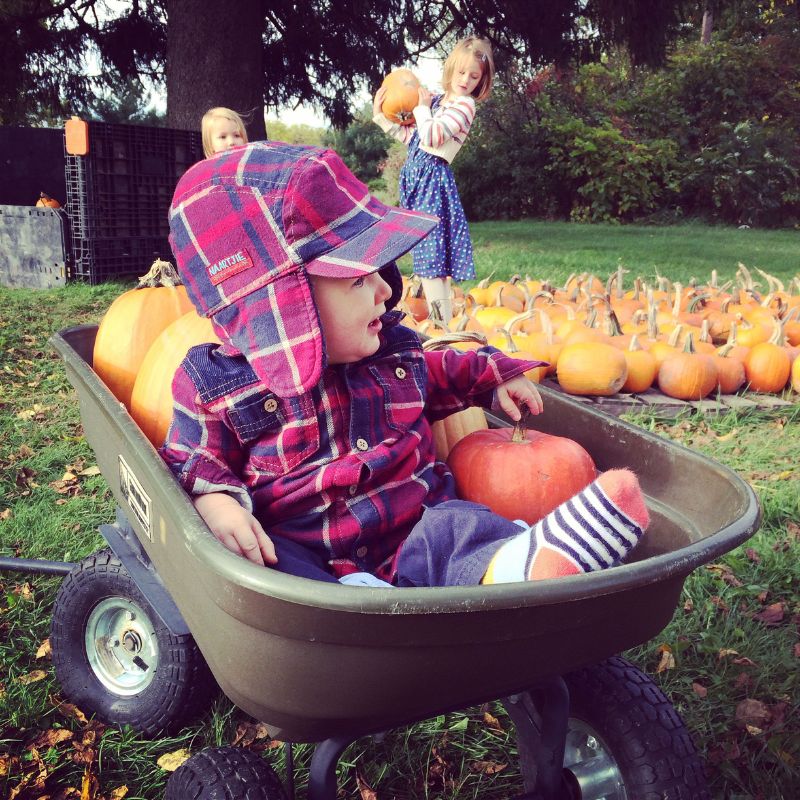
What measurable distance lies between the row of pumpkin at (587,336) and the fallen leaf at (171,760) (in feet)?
2.66

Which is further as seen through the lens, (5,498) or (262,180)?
(5,498)

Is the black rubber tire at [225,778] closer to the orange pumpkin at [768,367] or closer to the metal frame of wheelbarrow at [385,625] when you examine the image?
the metal frame of wheelbarrow at [385,625]

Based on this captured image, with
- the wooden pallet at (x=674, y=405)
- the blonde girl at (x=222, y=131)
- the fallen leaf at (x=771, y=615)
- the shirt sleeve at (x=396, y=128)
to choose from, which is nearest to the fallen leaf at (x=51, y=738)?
the fallen leaf at (x=771, y=615)

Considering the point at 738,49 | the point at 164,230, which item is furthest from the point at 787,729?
the point at 738,49

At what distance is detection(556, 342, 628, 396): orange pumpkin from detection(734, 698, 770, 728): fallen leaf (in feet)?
6.80

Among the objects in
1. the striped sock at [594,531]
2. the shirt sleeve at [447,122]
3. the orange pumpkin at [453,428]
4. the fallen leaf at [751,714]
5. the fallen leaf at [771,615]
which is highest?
the shirt sleeve at [447,122]

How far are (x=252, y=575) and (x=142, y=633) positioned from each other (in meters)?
1.09

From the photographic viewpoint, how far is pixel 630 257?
10.4m

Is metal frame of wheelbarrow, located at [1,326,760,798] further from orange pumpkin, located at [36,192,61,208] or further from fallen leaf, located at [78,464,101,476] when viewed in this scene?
orange pumpkin, located at [36,192,61,208]

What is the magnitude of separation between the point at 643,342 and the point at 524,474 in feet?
8.75

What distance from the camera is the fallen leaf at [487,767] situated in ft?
6.18

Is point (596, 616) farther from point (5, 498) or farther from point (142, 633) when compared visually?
point (5, 498)

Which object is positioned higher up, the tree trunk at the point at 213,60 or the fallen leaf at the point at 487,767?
the tree trunk at the point at 213,60

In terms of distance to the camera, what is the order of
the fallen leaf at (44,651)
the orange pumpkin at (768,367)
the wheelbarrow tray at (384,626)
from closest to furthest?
the wheelbarrow tray at (384,626) → the fallen leaf at (44,651) → the orange pumpkin at (768,367)
